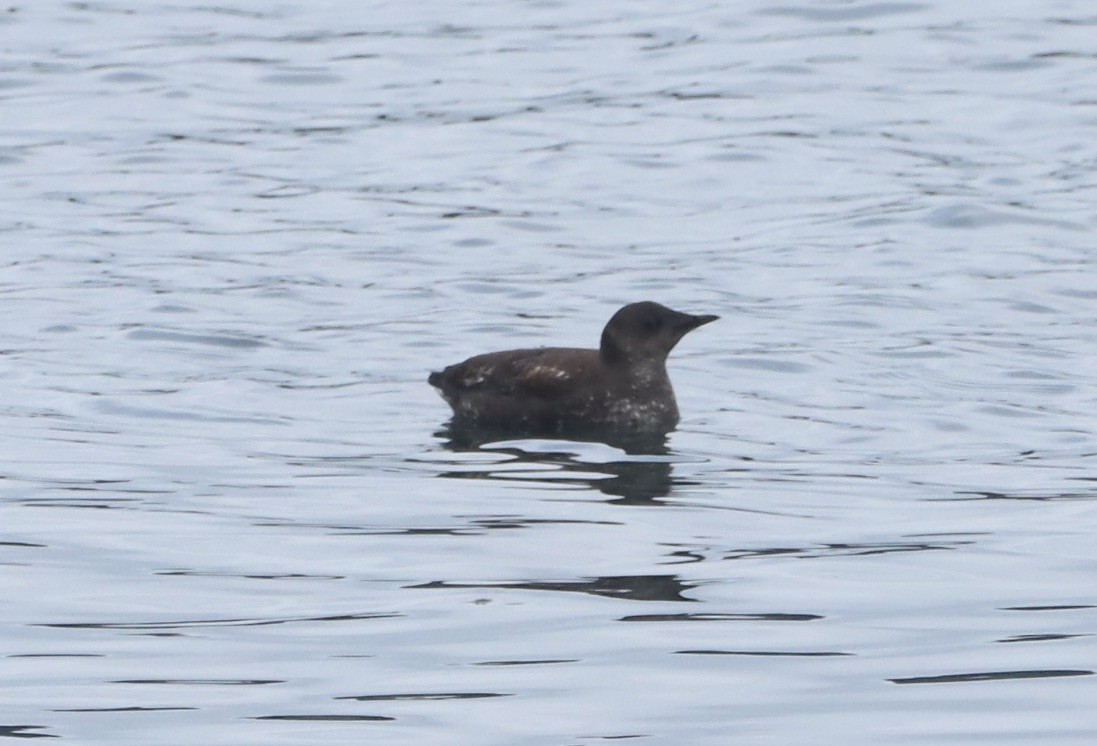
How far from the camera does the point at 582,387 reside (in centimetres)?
1120

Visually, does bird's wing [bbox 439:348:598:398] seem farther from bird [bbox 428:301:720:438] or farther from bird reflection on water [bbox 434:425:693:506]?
bird reflection on water [bbox 434:425:693:506]

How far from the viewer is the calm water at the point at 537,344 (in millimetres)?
6434

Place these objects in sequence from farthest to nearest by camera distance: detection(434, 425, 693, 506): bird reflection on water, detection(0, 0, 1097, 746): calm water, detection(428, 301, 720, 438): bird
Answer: detection(428, 301, 720, 438): bird, detection(434, 425, 693, 506): bird reflection on water, detection(0, 0, 1097, 746): calm water

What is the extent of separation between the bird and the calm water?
1.14ft

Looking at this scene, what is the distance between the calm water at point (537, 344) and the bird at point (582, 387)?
0.35 metres

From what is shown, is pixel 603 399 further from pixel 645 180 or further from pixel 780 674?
pixel 645 180

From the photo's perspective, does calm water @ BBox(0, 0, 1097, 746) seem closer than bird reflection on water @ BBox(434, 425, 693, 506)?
Yes

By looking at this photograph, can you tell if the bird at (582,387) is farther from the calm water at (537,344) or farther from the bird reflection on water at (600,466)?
the calm water at (537,344)

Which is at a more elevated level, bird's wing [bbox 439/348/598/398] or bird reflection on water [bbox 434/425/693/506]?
bird's wing [bbox 439/348/598/398]

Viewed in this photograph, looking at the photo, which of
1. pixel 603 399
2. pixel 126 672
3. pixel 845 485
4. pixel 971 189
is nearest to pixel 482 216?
pixel 971 189

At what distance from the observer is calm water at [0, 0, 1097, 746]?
6.43 metres

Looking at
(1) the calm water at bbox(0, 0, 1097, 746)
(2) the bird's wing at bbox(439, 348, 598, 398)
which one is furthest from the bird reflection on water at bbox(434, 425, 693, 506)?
(2) the bird's wing at bbox(439, 348, 598, 398)

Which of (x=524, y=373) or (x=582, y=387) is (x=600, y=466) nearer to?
(x=582, y=387)

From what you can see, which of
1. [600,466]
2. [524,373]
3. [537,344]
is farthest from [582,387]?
[537,344]
